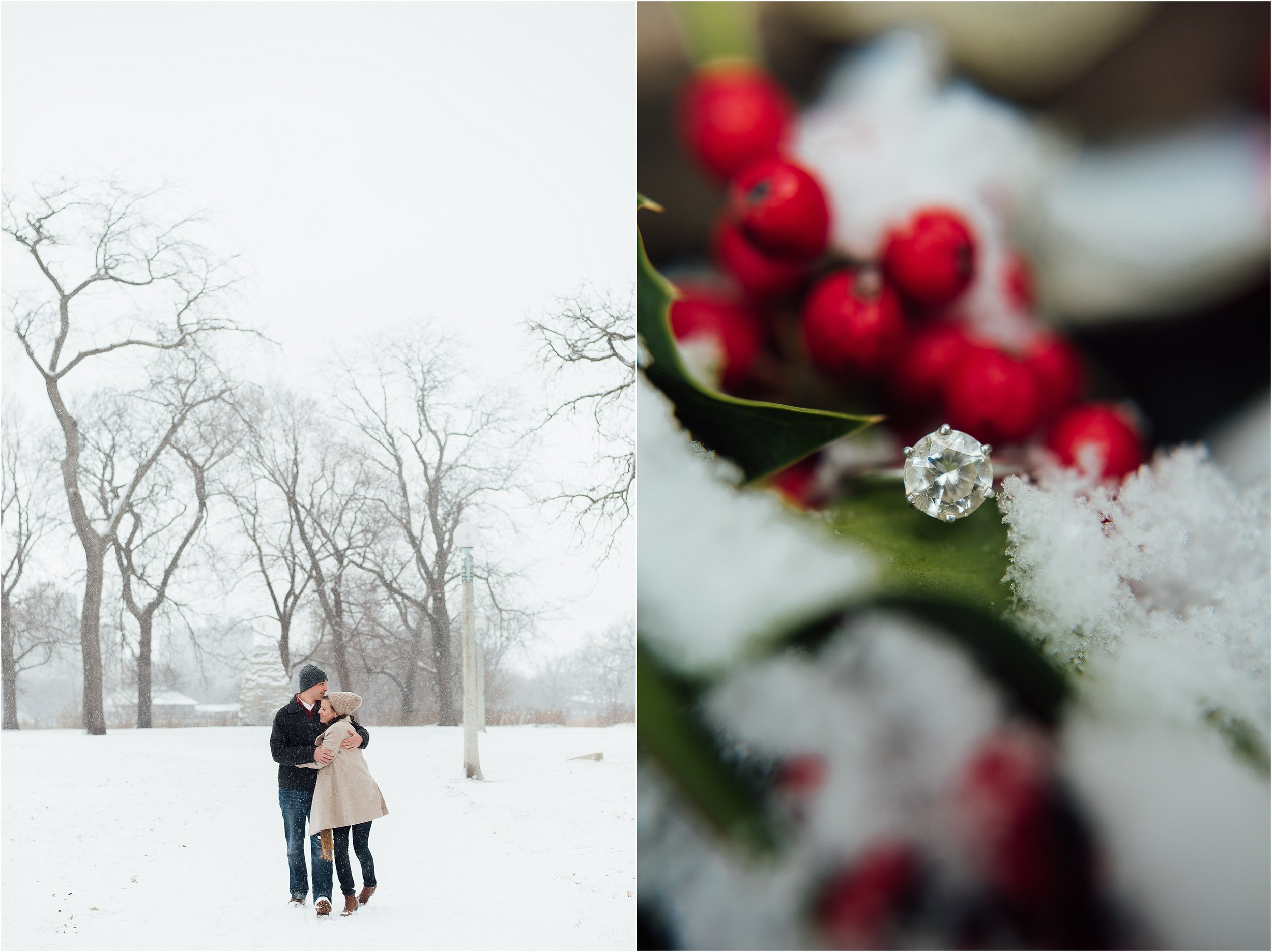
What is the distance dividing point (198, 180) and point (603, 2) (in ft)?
2.84

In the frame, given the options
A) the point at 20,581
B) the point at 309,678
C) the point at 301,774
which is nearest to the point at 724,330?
the point at 309,678

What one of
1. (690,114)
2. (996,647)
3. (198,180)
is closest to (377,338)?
(198,180)

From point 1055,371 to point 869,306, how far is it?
250 millimetres

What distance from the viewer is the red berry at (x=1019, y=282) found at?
114 cm

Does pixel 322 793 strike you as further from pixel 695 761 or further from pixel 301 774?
pixel 695 761

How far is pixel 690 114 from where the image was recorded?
118 centimetres

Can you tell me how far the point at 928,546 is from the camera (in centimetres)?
114

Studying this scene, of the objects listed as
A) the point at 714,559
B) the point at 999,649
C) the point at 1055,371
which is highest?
the point at 1055,371

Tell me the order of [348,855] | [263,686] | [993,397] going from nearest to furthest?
[993,397] < [348,855] < [263,686]

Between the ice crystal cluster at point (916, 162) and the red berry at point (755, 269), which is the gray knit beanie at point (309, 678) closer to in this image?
the red berry at point (755, 269)

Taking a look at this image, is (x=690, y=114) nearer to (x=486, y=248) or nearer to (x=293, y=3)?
(x=486, y=248)

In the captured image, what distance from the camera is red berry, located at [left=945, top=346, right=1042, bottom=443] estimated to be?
1.12m

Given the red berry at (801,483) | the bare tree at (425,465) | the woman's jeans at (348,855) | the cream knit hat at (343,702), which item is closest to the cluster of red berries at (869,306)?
the red berry at (801,483)

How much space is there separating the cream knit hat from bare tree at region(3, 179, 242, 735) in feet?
1.68
